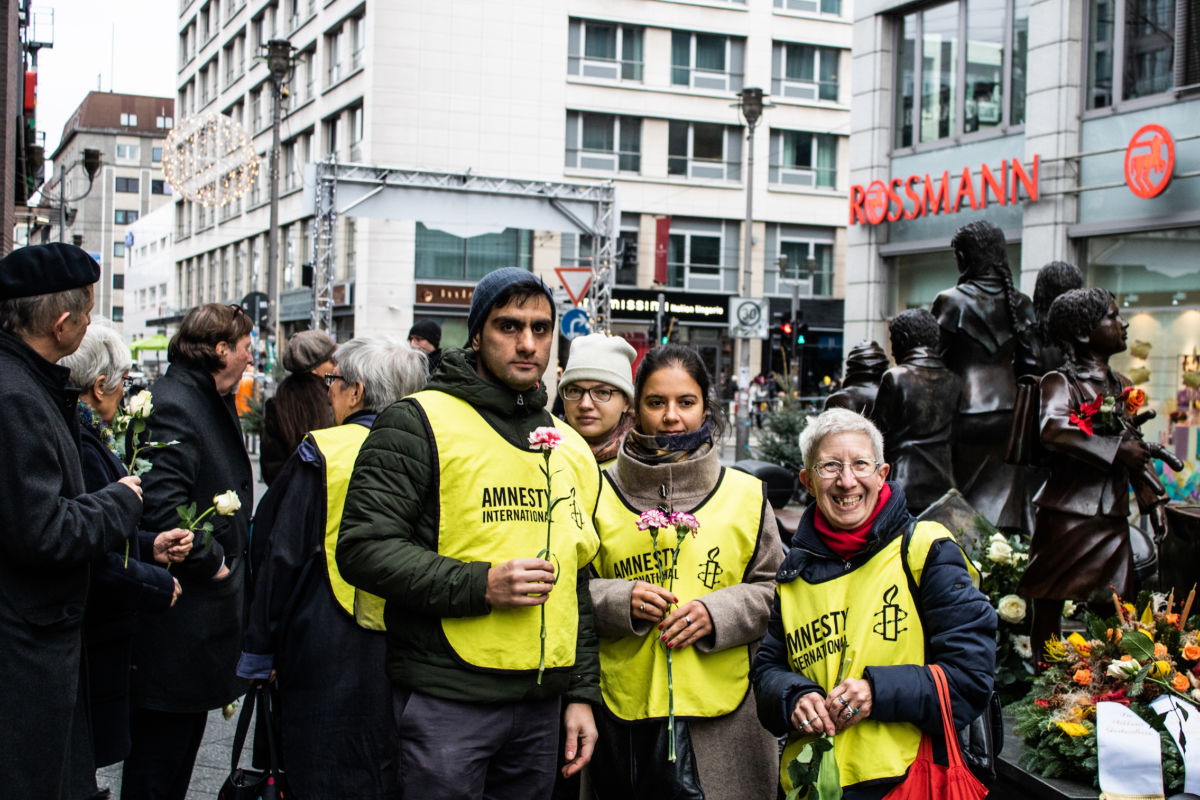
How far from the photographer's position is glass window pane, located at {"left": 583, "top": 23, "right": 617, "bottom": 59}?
40.0 m

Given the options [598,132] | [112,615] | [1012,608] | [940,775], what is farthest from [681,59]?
[940,775]

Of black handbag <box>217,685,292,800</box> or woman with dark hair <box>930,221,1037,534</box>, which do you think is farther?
woman with dark hair <box>930,221,1037,534</box>

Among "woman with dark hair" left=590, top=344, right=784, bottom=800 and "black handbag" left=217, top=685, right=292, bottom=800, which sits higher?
"woman with dark hair" left=590, top=344, right=784, bottom=800

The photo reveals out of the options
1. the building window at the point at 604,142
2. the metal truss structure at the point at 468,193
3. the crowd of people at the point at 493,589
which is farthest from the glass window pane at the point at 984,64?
the building window at the point at 604,142

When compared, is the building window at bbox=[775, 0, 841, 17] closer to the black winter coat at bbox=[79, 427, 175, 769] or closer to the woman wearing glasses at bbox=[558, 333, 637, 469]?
the woman wearing glasses at bbox=[558, 333, 637, 469]

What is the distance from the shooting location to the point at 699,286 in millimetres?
41938

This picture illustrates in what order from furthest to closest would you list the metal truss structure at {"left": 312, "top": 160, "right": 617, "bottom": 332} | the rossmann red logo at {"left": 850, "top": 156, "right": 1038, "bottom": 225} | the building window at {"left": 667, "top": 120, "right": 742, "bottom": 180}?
1. the building window at {"left": 667, "top": 120, "right": 742, "bottom": 180}
2. the metal truss structure at {"left": 312, "top": 160, "right": 617, "bottom": 332}
3. the rossmann red logo at {"left": 850, "top": 156, "right": 1038, "bottom": 225}

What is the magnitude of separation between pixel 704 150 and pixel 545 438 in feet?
130

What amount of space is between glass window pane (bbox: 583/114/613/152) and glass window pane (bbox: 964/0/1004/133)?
2247 cm

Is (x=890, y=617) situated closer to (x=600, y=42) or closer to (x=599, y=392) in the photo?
(x=599, y=392)

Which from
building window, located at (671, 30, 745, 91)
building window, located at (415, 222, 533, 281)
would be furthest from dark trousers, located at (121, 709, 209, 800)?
building window, located at (671, 30, 745, 91)

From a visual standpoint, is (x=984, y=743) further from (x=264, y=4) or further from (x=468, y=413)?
(x=264, y=4)

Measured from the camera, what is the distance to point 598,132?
132 ft

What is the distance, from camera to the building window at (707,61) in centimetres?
4084
